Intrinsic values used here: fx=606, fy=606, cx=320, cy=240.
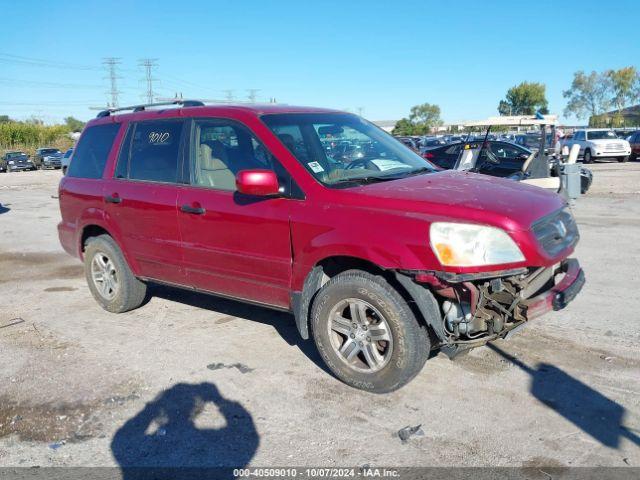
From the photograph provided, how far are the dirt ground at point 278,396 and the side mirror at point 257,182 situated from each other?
4.54 feet

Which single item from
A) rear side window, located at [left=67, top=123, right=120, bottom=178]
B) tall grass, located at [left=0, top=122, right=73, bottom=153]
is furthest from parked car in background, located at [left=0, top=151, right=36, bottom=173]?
rear side window, located at [left=67, top=123, right=120, bottom=178]

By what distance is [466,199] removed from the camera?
396 centimetres

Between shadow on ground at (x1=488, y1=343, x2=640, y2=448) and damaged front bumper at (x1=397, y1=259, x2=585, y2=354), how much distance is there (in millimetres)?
551

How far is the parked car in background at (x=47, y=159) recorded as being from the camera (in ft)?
147

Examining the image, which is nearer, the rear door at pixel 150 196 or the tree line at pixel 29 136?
the rear door at pixel 150 196

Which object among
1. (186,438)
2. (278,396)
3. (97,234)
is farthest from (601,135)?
(186,438)

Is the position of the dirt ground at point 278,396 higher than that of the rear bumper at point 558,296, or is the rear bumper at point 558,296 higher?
the rear bumper at point 558,296

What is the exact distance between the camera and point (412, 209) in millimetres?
3898

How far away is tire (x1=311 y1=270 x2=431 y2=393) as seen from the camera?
3.94 metres

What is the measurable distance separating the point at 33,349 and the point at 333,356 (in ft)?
9.04

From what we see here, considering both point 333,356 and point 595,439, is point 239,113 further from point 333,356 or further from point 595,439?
point 595,439

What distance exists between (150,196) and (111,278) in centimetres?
126

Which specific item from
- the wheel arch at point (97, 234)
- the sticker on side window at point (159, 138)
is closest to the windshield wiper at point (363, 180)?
the sticker on side window at point (159, 138)

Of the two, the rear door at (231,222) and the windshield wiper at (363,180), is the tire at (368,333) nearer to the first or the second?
the rear door at (231,222)
